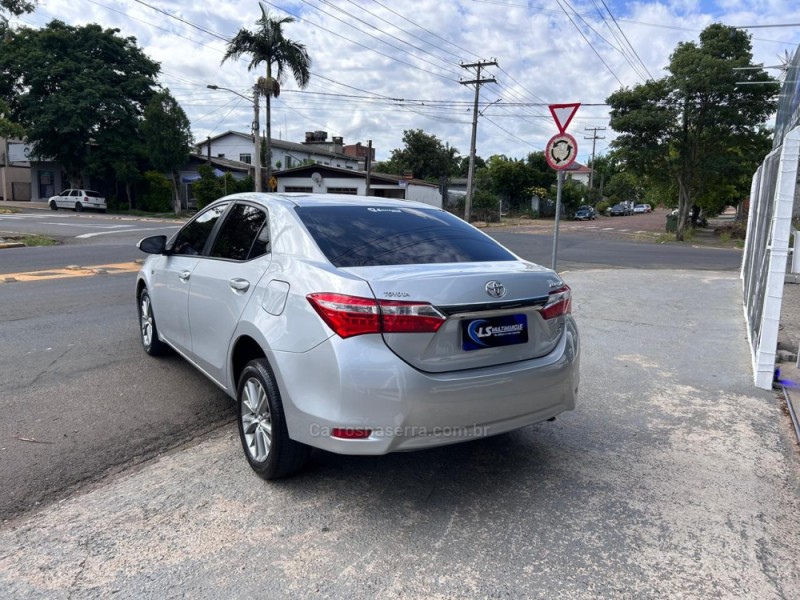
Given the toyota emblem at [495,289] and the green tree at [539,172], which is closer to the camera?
the toyota emblem at [495,289]

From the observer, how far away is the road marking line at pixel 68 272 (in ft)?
34.1

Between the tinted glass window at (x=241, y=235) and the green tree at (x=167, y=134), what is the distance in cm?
3907

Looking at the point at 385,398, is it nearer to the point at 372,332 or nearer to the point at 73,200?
the point at 372,332

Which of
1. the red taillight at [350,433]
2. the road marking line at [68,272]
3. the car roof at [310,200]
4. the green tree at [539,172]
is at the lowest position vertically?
the road marking line at [68,272]

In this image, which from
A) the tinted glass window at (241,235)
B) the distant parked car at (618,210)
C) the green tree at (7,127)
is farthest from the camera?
the distant parked car at (618,210)

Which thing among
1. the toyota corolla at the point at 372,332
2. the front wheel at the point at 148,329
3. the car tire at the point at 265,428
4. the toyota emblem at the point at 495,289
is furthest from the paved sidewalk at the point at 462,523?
the front wheel at the point at 148,329

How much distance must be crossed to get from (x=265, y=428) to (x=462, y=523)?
1.20 metres

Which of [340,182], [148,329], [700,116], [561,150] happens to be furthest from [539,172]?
[148,329]

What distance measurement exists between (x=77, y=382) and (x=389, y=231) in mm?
3206

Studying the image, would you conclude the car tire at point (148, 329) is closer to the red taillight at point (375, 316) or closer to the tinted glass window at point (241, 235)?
the tinted glass window at point (241, 235)

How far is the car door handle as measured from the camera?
3.48 meters

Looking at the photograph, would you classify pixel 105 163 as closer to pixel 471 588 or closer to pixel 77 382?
pixel 77 382

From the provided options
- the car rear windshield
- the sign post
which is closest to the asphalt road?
the car rear windshield

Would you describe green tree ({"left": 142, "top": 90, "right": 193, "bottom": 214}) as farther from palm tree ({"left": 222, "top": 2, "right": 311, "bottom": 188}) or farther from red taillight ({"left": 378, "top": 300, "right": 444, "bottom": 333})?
red taillight ({"left": 378, "top": 300, "right": 444, "bottom": 333})
